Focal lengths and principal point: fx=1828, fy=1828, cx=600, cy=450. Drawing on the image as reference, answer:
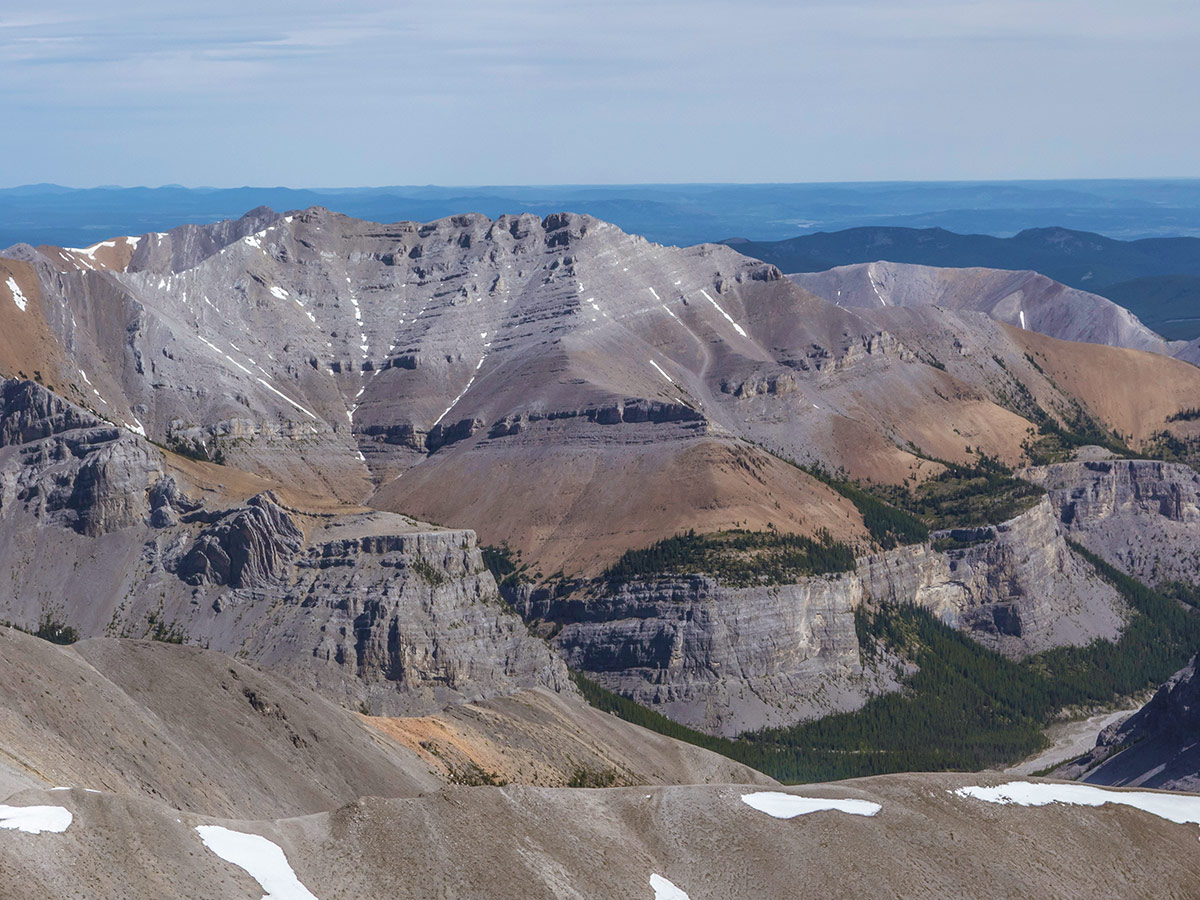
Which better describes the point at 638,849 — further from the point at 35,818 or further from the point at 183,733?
the point at 183,733

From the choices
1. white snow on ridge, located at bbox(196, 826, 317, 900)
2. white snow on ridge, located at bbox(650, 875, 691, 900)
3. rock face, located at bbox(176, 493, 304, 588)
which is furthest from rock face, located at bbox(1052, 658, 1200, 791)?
white snow on ridge, located at bbox(196, 826, 317, 900)

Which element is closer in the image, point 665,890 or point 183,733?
point 665,890

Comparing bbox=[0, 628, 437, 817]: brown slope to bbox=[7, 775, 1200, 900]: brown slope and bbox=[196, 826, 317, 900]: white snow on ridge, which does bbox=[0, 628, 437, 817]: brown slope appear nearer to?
bbox=[196, 826, 317, 900]: white snow on ridge

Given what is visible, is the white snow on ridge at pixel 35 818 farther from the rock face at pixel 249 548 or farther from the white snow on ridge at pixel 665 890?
the rock face at pixel 249 548

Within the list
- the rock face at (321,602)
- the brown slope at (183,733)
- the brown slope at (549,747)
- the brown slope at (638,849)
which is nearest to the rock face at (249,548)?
the rock face at (321,602)

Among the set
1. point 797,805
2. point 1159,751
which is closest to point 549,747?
point 1159,751
